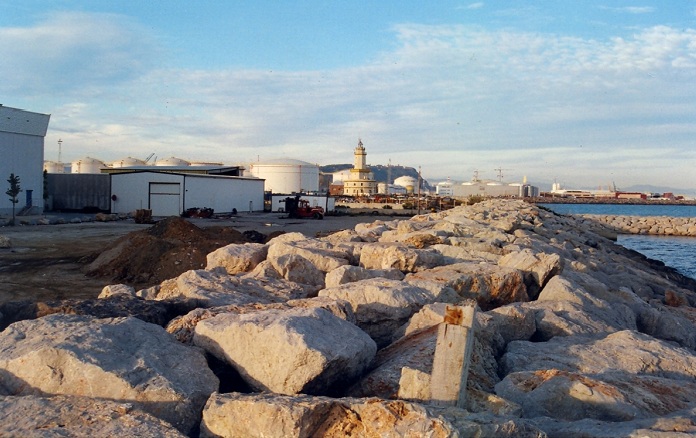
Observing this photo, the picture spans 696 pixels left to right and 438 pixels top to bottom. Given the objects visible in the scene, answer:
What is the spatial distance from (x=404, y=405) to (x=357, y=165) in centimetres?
9381

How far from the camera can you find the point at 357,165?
317ft

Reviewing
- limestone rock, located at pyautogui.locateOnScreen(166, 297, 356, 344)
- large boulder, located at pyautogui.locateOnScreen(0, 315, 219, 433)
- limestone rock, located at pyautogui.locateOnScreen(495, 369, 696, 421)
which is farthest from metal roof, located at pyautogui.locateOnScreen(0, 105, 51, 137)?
limestone rock, located at pyautogui.locateOnScreen(495, 369, 696, 421)

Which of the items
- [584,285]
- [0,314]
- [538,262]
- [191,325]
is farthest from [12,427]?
[584,285]

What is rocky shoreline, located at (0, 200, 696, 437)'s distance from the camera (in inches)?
134

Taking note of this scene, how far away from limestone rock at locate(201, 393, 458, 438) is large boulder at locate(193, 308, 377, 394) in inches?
17.2

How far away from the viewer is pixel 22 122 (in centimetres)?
3406

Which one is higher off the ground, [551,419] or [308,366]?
[308,366]

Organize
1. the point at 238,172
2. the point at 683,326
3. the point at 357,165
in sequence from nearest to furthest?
the point at 683,326 < the point at 238,172 < the point at 357,165

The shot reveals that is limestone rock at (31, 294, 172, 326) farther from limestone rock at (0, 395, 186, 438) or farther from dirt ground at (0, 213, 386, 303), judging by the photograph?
dirt ground at (0, 213, 386, 303)

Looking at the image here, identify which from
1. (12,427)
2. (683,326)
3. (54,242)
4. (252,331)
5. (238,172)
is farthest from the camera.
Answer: (238,172)

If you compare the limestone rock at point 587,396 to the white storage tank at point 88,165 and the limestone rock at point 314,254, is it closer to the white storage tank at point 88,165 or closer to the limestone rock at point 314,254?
the limestone rock at point 314,254

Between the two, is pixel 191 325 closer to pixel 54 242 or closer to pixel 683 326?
pixel 683 326

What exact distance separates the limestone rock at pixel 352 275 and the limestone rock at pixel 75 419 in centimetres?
376

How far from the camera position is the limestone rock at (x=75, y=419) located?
3.21 metres
